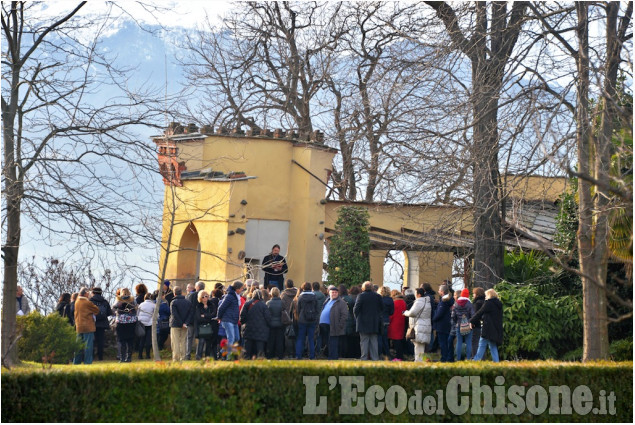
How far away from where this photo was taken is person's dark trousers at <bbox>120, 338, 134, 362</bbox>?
63.1 ft

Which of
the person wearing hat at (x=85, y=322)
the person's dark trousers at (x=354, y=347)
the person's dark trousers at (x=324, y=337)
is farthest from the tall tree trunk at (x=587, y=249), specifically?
the person wearing hat at (x=85, y=322)

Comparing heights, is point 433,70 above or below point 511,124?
above

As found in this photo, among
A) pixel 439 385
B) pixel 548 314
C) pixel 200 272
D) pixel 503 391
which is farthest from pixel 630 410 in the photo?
pixel 200 272

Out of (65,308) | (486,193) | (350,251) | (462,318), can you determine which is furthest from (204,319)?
(350,251)

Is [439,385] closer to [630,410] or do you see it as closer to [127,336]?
[630,410]

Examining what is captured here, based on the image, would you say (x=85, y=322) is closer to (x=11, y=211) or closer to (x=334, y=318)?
(x=334, y=318)

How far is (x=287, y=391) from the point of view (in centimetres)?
1138

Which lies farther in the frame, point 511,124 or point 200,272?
point 200,272

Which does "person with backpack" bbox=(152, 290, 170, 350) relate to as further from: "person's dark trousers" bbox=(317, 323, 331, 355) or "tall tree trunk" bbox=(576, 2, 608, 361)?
"tall tree trunk" bbox=(576, 2, 608, 361)

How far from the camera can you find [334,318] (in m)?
18.4

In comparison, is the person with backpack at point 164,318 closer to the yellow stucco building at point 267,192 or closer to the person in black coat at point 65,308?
the person in black coat at point 65,308

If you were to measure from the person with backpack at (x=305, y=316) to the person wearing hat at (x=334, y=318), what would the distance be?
0.23 metres

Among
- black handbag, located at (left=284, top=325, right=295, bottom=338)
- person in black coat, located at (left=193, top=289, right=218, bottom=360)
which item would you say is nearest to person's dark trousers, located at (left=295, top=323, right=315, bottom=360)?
black handbag, located at (left=284, top=325, right=295, bottom=338)

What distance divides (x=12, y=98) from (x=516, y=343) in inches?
424
